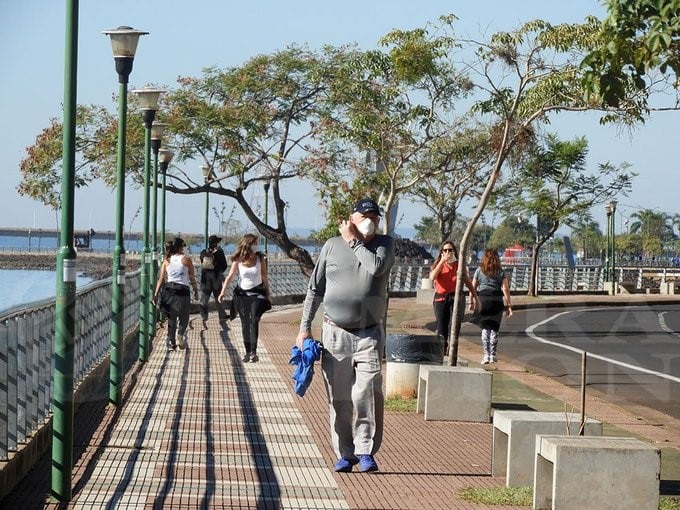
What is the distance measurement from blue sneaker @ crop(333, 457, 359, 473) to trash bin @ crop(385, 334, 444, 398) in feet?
15.0

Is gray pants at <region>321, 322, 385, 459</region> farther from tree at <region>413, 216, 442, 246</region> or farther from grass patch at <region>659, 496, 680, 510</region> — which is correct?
tree at <region>413, 216, 442, 246</region>

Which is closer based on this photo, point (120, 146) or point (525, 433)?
point (525, 433)

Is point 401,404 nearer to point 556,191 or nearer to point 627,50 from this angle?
point 627,50

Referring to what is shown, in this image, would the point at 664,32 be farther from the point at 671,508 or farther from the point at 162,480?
the point at 162,480

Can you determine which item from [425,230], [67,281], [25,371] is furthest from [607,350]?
[425,230]

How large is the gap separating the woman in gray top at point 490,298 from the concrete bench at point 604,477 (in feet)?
34.9

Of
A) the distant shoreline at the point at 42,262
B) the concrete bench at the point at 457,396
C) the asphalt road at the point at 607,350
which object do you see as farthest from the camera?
the distant shoreline at the point at 42,262

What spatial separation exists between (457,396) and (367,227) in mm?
3363

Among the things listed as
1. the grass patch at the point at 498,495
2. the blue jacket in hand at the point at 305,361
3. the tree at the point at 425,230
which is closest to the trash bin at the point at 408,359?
the blue jacket in hand at the point at 305,361

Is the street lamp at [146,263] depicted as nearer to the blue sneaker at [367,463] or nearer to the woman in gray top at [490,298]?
the woman in gray top at [490,298]

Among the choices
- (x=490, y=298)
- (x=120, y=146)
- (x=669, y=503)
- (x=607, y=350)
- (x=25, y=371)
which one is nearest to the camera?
(x=669, y=503)

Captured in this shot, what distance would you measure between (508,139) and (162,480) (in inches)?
343

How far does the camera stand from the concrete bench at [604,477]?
25.1 feet

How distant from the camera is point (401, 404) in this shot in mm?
13375
